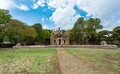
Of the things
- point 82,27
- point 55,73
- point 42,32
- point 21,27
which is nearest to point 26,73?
point 55,73

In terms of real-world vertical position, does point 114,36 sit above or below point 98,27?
below

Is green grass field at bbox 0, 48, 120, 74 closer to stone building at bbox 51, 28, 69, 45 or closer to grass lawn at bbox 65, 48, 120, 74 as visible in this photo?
grass lawn at bbox 65, 48, 120, 74

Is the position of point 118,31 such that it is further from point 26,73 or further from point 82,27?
point 26,73

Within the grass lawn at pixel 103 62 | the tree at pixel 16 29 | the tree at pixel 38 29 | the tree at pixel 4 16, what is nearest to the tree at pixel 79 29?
the tree at pixel 38 29

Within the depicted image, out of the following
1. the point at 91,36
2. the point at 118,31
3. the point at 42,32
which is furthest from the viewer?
the point at 42,32

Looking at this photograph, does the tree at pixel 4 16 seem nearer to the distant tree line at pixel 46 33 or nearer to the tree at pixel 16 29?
the distant tree line at pixel 46 33

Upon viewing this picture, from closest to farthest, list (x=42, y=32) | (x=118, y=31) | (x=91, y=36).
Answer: (x=118, y=31)
(x=91, y=36)
(x=42, y=32)

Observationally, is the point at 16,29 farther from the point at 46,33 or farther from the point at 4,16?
the point at 46,33

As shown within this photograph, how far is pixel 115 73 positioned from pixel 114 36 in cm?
3794

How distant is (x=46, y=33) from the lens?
5581 cm

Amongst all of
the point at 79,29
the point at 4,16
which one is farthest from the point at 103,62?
the point at 79,29

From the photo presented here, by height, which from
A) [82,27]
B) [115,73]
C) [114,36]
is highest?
[82,27]

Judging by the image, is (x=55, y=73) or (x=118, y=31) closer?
(x=55, y=73)

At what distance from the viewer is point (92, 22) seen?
4844cm
